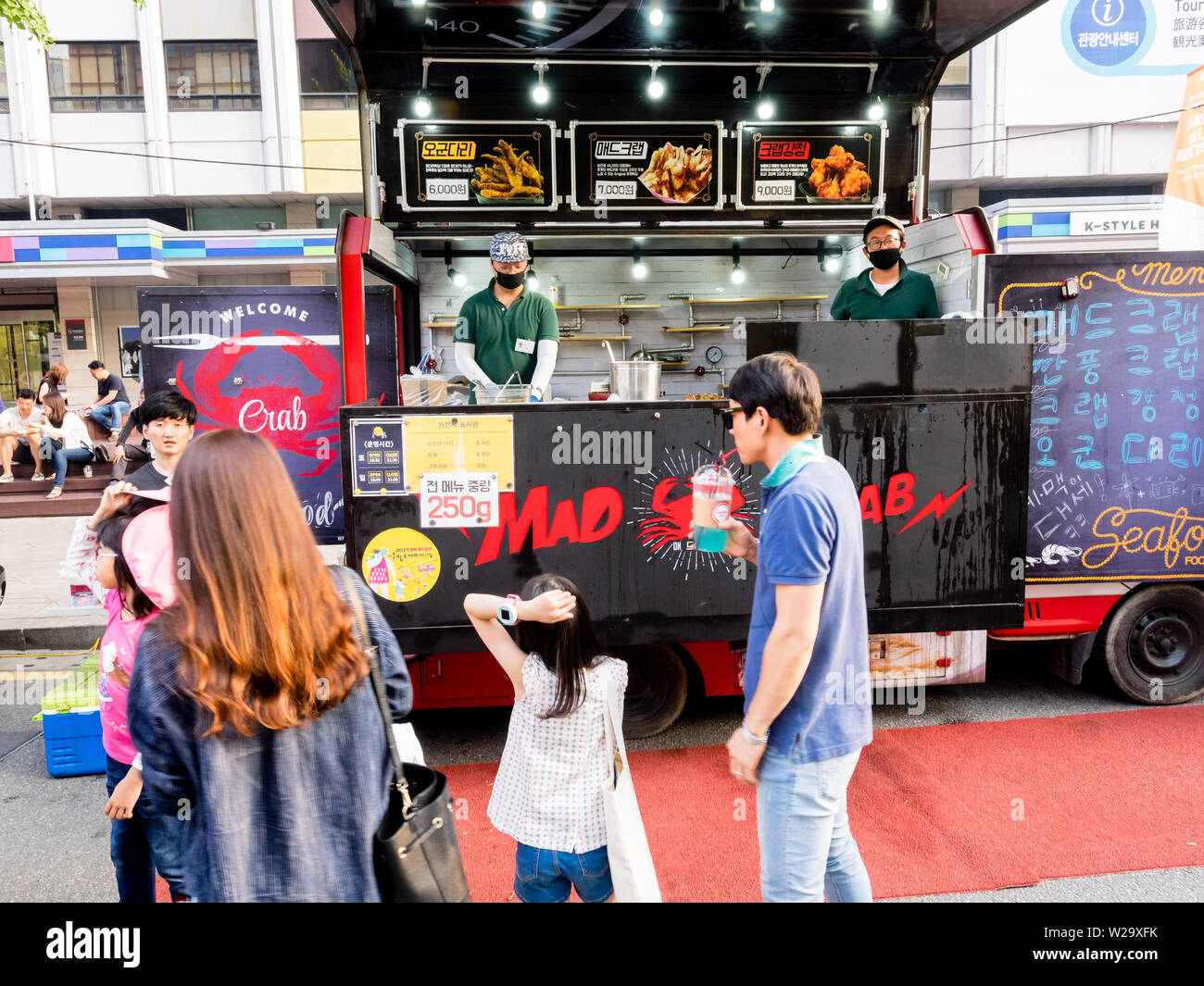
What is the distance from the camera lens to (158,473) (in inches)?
127

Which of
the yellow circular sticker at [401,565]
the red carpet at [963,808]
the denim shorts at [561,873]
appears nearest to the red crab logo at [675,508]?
the yellow circular sticker at [401,565]

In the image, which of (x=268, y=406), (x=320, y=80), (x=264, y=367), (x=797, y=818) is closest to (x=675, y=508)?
(x=797, y=818)

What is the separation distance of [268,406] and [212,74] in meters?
19.4

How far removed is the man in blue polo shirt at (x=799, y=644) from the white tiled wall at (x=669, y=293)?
549cm

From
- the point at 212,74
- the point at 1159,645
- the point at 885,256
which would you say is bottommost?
the point at 1159,645

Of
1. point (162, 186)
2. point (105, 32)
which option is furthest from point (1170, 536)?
point (105, 32)

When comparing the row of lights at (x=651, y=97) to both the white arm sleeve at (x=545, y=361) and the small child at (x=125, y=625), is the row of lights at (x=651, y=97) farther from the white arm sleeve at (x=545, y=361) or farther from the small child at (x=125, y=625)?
the small child at (x=125, y=625)

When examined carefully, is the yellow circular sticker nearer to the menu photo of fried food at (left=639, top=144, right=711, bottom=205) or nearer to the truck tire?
the menu photo of fried food at (left=639, top=144, right=711, bottom=205)

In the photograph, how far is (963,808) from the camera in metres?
4.27

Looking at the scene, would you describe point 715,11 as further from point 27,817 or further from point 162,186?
point 162,186

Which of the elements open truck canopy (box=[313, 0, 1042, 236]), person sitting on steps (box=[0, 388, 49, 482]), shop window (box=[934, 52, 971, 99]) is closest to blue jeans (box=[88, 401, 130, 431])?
person sitting on steps (box=[0, 388, 49, 482])

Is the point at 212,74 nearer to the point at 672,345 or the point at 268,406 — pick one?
the point at 672,345

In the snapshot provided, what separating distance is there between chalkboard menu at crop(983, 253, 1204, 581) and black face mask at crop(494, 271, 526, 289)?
3037 millimetres
